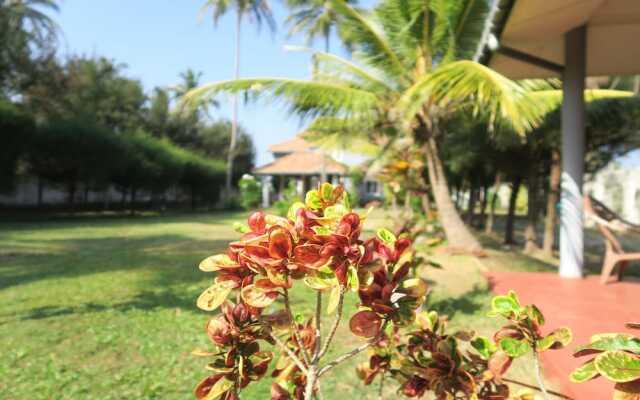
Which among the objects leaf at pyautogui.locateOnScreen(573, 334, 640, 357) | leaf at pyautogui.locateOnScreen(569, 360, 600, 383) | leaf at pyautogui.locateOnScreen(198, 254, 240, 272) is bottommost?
leaf at pyautogui.locateOnScreen(569, 360, 600, 383)

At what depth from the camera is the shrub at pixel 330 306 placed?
0.93 meters

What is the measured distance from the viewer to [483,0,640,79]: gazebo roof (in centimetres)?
386

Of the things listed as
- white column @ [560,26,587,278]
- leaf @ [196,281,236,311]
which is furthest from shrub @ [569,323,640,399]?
white column @ [560,26,587,278]

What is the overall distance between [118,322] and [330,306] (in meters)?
3.85

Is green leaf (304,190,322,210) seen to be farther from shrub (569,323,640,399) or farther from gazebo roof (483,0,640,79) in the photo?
gazebo roof (483,0,640,79)

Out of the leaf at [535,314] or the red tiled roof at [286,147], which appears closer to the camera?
the leaf at [535,314]

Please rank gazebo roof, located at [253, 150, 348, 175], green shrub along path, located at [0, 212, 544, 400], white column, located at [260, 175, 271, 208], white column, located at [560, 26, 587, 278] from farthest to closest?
white column, located at [260, 175, 271, 208], gazebo roof, located at [253, 150, 348, 175], white column, located at [560, 26, 587, 278], green shrub along path, located at [0, 212, 544, 400]

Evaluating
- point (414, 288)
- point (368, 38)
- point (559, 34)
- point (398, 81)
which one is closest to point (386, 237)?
point (414, 288)

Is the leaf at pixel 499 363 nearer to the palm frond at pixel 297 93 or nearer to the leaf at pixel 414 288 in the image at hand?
the leaf at pixel 414 288

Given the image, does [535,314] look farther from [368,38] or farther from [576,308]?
[368,38]

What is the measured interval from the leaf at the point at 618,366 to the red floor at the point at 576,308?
1.50 meters

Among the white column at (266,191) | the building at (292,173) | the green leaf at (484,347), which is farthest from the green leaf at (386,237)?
the white column at (266,191)

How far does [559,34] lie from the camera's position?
184 inches

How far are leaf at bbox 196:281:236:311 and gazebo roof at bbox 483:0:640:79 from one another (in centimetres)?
371
